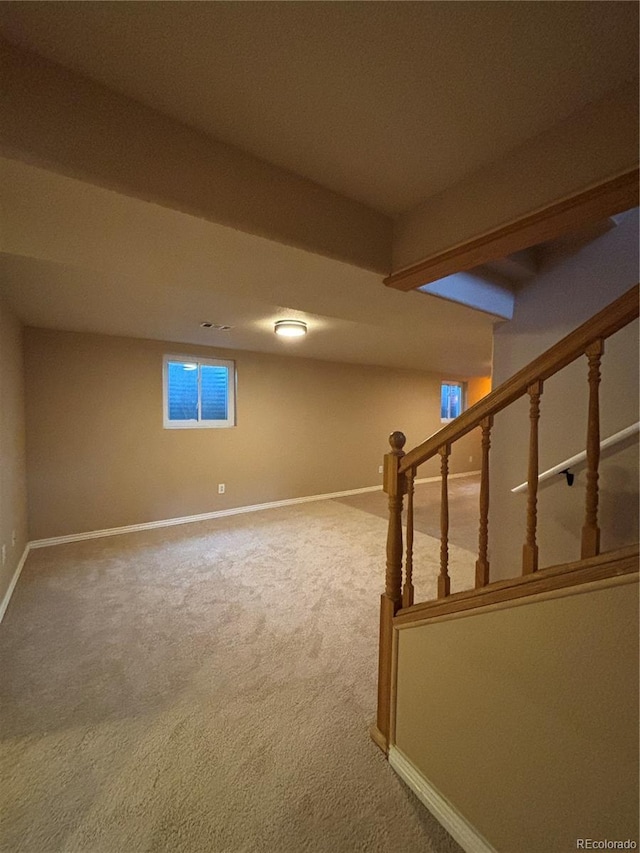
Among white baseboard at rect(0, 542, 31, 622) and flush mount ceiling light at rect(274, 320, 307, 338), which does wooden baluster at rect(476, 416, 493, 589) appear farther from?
white baseboard at rect(0, 542, 31, 622)

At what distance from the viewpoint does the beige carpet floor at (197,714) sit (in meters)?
1.09

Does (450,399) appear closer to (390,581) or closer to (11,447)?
(390,581)

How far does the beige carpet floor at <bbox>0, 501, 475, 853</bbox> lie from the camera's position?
109cm

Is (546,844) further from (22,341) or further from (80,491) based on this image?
(22,341)

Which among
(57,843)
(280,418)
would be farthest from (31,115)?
(280,418)

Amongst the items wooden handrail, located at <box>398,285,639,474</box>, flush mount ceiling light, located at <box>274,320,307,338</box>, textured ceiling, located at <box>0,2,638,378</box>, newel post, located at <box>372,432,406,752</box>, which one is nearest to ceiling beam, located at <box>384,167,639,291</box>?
textured ceiling, located at <box>0,2,638,378</box>

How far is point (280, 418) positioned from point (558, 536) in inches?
142

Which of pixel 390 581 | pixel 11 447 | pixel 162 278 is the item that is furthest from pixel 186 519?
pixel 390 581

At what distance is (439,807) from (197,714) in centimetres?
104

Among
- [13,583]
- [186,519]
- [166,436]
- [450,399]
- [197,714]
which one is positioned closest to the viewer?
[197,714]

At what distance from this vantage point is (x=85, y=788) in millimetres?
1198

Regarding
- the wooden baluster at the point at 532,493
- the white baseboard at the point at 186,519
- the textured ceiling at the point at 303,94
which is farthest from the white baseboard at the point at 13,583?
the wooden baluster at the point at 532,493

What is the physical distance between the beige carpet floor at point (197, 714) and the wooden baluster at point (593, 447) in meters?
1.13

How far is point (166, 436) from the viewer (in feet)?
13.2
